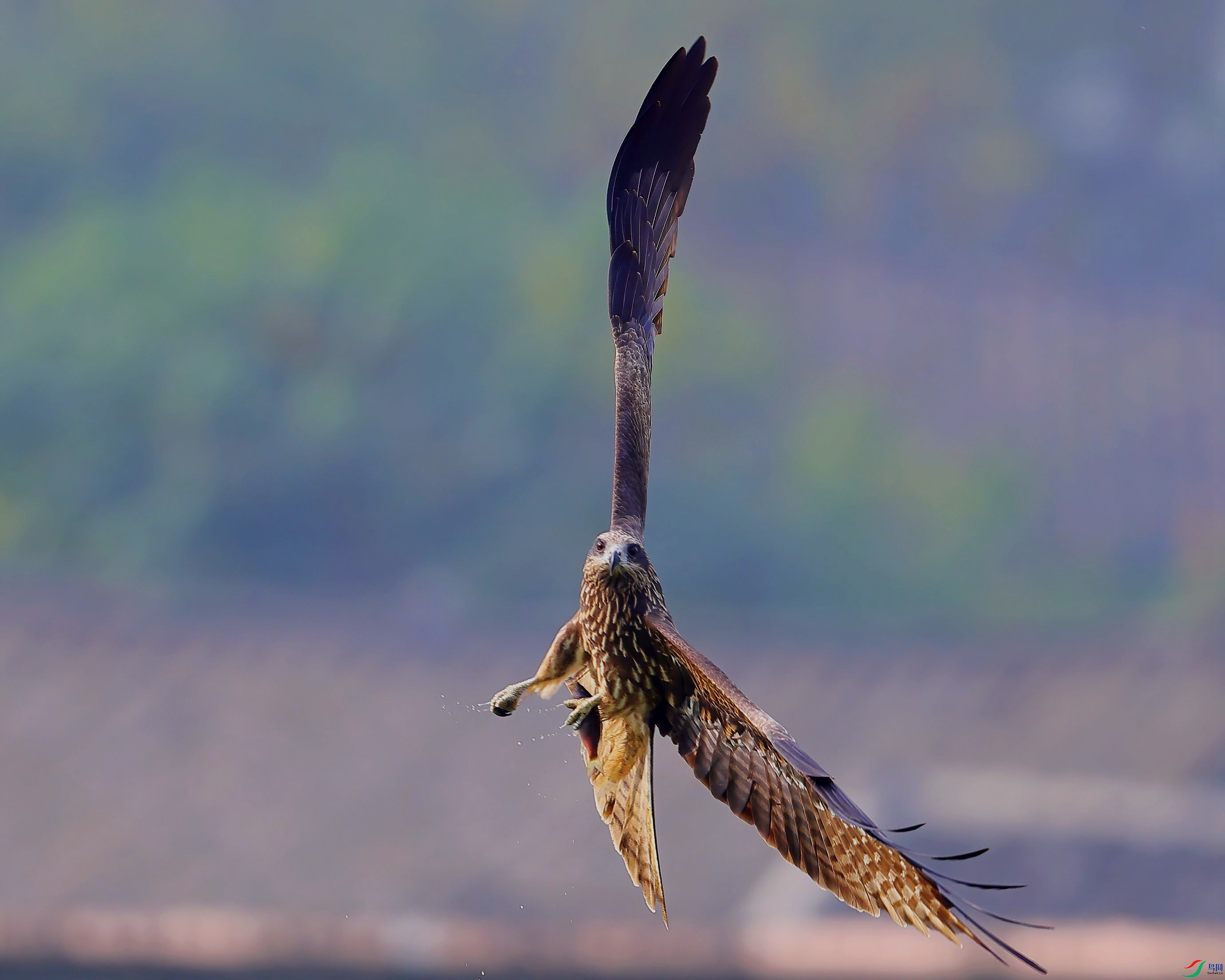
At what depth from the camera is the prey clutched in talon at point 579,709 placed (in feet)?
20.1

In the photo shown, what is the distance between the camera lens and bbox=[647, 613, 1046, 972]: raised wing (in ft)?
16.1

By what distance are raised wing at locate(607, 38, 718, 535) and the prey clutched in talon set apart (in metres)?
1.52

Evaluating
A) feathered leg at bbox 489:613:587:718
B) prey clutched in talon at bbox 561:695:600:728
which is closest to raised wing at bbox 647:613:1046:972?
prey clutched in talon at bbox 561:695:600:728

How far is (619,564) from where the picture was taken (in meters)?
6.13

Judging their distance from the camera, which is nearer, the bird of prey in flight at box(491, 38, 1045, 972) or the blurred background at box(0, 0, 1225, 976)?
the bird of prey in flight at box(491, 38, 1045, 972)

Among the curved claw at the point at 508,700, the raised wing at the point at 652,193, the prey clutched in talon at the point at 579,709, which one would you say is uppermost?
the raised wing at the point at 652,193

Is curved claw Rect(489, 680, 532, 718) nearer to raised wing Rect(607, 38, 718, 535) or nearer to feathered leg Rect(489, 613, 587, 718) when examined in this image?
feathered leg Rect(489, 613, 587, 718)

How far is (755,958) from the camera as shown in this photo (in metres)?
19.7

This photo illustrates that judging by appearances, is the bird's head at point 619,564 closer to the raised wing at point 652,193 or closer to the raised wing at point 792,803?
the raised wing at point 792,803

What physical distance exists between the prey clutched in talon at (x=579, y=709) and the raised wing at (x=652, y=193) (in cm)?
152

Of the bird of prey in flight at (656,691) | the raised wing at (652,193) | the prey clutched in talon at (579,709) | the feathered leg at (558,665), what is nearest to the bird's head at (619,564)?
the bird of prey in flight at (656,691)

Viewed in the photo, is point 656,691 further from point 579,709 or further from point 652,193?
point 652,193

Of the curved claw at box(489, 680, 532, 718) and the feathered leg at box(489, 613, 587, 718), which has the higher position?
the feathered leg at box(489, 613, 587, 718)

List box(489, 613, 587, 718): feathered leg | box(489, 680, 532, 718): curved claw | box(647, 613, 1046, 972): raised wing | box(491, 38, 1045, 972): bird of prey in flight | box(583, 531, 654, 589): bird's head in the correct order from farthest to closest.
A: 1. box(489, 613, 587, 718): feathered leg
2. box(489, 680, 532, 718): curved claw
3. box(583, 531, 654, 589): bird's head
4. box(491, 38, 1045, 972): bird of prey in flight
5. box(647, 613, 1046, 972): raised wing
